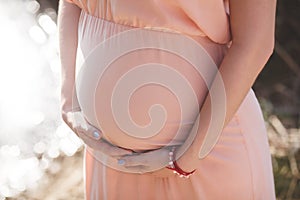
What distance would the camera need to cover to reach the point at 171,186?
1.44m

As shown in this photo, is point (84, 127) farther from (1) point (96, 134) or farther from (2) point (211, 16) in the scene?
(2) point (211, 16)

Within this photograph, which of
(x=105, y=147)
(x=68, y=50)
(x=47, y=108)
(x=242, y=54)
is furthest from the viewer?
(x=47, y=108)

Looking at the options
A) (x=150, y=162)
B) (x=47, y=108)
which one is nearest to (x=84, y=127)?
(x=150, y=162)

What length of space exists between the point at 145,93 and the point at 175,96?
5 cm

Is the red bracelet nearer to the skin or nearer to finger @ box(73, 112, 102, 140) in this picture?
the skin

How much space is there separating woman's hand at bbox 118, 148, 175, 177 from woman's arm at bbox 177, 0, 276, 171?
6cm

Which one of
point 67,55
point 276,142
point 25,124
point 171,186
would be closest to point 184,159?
point 171,186

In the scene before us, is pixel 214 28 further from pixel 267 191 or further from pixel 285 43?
pixel 285 43

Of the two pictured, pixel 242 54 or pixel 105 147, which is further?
pixel 105 147

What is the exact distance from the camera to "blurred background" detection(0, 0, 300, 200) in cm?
309

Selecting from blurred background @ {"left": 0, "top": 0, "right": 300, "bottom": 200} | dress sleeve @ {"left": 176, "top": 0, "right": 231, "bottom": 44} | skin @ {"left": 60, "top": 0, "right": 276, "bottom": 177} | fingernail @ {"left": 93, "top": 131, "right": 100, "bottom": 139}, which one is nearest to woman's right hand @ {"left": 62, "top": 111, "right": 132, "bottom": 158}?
fingernail @ {"left": 93, "top": 131, "right": 100, "bottom": 139}

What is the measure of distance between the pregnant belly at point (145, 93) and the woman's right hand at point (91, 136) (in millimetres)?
15

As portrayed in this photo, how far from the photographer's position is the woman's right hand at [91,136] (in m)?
1.44

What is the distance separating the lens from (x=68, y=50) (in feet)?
5.19
